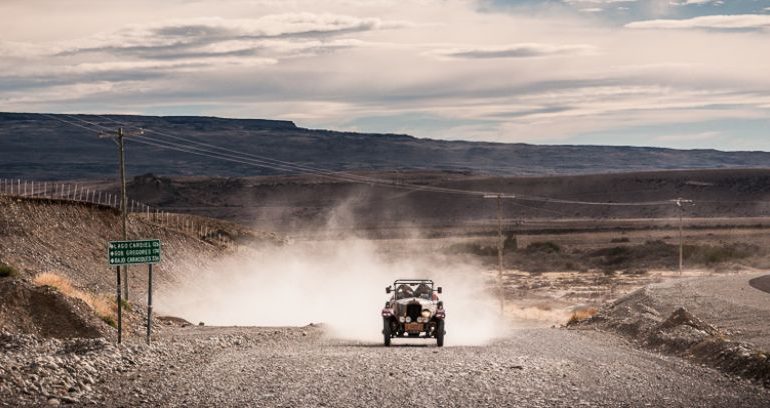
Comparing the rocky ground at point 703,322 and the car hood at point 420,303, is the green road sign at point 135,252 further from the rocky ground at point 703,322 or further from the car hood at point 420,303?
the rocky ground at point 703,322

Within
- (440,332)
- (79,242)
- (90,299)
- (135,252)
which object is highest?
(135,252)

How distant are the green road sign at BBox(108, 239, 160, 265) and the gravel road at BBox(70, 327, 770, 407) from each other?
263cm

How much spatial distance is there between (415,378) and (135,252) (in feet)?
33.6

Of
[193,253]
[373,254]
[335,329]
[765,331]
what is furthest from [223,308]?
[373,254]

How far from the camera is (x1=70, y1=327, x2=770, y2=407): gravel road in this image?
23844 millimetres

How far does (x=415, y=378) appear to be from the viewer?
87.3 feet

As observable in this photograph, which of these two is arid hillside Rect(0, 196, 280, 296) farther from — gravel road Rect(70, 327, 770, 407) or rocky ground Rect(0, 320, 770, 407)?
gravel road Rect(70, 327, 770, 407)

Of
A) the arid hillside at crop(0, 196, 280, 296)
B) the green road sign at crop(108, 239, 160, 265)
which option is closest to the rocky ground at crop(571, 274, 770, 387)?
the green road sign at crop(108, 239, 160, 265)

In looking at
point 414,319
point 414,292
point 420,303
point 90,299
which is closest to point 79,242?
point 90,299

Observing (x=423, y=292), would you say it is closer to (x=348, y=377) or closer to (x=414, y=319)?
(x=414, y=319)

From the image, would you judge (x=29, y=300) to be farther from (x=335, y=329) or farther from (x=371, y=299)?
(x=371, y=299)

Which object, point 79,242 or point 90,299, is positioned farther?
point 79,242

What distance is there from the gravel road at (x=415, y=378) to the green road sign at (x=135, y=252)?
2.63m

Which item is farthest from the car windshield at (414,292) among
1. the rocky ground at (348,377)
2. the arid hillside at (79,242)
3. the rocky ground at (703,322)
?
the arid hillside at (79,242)
